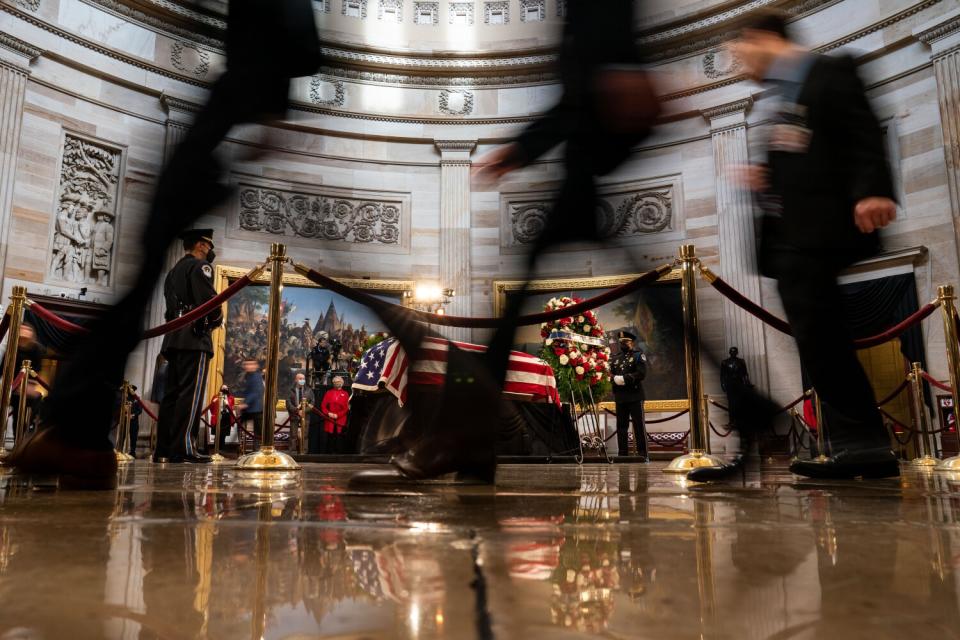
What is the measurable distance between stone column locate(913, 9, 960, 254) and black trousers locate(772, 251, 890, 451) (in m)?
9.19

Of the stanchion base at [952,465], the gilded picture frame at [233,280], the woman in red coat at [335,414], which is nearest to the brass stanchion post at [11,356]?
the woman in red coat at [335,414]

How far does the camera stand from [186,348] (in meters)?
4.92

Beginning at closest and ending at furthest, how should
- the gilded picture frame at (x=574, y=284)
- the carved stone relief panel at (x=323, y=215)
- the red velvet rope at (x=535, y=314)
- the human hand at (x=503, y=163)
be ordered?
1. the human hand at (x=503, y=163)
2. the red velvet rope at (x=535, y=314)
3. the gilded picture frame at (x=574, y=284)
4. the carved stone relief panel at (x=323, y=215)

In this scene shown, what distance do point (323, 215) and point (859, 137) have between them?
1202cm

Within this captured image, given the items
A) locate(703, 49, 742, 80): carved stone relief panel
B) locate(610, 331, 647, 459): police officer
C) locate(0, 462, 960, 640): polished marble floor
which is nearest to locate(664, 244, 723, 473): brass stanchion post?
locate(0, 462, 960, 640): polished marble floor

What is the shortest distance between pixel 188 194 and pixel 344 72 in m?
13.0

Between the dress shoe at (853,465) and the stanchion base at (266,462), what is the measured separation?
232cm

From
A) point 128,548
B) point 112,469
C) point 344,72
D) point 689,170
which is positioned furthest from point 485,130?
point 128,548

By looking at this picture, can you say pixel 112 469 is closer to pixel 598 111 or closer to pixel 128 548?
pixel 128 548

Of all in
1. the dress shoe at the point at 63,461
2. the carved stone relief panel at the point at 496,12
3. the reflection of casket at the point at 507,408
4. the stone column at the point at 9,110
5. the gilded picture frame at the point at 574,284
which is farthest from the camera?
the carved stone relief panel at the point at 496,12

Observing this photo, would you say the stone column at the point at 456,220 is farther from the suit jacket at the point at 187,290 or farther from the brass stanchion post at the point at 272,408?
the brass stanchion post at the point at 272,408

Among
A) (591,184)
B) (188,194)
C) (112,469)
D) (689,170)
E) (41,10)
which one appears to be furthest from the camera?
(689,170)

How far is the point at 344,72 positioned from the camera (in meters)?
13.9

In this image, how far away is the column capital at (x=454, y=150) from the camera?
13.9 metres
